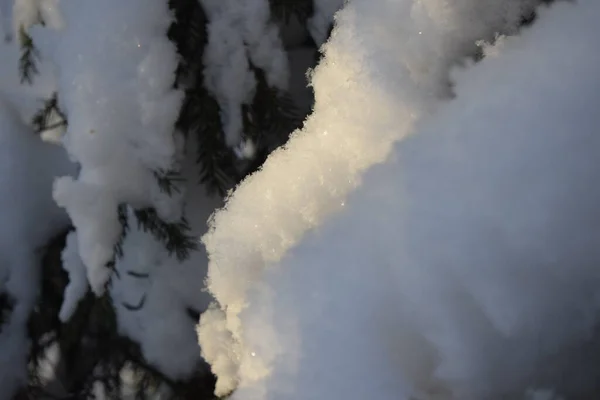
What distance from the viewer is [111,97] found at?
1.28 meters

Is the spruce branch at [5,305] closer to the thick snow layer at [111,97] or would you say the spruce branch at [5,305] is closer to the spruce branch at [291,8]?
the thick snow layer at [111,97]

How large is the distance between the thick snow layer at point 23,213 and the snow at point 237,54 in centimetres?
75

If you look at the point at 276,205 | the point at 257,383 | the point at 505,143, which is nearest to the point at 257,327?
the point at 257,383

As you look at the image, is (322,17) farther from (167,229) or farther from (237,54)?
(167,229)

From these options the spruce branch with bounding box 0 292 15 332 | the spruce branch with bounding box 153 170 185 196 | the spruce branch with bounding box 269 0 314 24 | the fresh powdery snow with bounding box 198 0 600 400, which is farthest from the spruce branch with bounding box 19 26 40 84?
the fresh powdery snow with bounding box 198 0 600 400

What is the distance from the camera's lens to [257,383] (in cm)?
49

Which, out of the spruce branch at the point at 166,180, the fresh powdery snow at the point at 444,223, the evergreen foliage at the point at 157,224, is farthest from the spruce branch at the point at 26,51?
the fresh powdery snow at the point at 444,223

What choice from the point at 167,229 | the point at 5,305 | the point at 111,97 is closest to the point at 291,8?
the point at 111,97

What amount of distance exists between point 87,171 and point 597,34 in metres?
1.18

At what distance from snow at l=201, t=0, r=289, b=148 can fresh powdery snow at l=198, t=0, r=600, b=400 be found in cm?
76

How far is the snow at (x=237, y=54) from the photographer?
1.29 metres

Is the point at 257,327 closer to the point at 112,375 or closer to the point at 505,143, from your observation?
the point at 505,143

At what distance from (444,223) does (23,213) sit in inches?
69.5

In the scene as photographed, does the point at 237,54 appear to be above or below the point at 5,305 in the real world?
above
